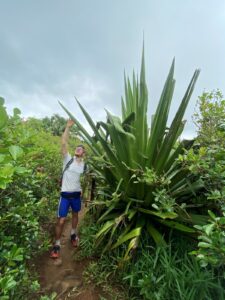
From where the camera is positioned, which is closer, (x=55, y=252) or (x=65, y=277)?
(x=65, y=277)

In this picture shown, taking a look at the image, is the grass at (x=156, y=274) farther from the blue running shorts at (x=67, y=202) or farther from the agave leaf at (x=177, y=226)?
the blue running shorts at (x=67, y=202)

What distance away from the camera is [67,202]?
3.46 m

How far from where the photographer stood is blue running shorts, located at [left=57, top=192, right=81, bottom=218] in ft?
11.1

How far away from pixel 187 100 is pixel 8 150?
6.04 feet

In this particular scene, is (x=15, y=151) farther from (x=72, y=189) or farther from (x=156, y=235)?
(x=72, y=189)

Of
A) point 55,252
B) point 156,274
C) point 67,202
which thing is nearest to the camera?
point 156,274

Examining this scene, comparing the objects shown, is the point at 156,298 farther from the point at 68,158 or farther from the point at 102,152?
the point at 68,158

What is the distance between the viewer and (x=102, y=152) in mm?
3197

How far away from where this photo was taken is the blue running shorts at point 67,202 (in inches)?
134

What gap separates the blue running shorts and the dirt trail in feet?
1.58

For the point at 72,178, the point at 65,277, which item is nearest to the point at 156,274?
the point at 65,277

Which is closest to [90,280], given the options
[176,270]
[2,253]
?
[176,270]

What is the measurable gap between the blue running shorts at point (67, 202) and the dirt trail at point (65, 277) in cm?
48

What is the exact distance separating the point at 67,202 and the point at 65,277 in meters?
0.96
